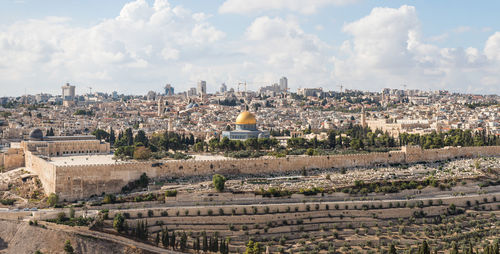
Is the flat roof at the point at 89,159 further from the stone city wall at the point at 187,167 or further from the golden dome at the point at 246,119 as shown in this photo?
the golden dome at the point at 246,119

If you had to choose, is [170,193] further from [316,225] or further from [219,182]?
[316,225]

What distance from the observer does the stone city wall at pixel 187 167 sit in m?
34.5

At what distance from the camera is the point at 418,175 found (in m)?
40.1

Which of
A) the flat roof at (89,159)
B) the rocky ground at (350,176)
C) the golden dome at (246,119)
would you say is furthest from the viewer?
the golden dome at (246,119)

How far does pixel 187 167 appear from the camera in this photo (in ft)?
124

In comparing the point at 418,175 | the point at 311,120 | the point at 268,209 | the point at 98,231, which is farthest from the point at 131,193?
the point at 311,120

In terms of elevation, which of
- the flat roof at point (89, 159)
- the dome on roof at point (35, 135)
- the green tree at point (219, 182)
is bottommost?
the green tree at point (219, 182)

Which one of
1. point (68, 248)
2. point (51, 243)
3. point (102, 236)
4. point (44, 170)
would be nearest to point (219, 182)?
point (102, 236)

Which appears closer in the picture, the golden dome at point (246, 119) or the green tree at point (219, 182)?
the green tree at point (219, 182)

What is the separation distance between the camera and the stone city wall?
113ft

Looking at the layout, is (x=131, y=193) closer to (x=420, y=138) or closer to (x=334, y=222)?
(x=334, y=222)

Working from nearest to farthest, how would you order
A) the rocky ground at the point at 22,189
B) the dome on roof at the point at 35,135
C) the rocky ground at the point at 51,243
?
the rocky ground at the point at 51,243, the rocky ground at the point at 22,189, the dome on roof at the point at 35,135

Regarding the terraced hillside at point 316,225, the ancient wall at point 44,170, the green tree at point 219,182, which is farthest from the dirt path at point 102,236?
the green tree at point 219,182

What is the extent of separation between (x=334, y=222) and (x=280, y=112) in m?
69.3
